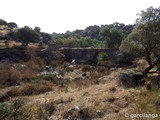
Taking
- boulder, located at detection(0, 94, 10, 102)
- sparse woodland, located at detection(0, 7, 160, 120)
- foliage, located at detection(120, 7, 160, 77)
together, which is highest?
foliage, located at detection(120, 7, 160, 77)

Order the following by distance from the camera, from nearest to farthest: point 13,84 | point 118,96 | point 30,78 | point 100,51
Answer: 1. point 118,96
2. point 13,84
3. point 30,78
4. point 100,51

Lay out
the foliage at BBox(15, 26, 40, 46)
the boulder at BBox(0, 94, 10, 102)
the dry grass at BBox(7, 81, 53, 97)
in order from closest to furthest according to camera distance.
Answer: the boulder at BBox(0, 94, 10, 102) < the dry grass at BBox(7, 81, 53, 97) < the foliage at BBox(15, 26, 40, 46)

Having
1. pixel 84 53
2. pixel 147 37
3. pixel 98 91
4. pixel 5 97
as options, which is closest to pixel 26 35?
pixel 84 53

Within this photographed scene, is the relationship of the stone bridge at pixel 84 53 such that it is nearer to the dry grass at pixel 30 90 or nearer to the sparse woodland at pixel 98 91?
the sparse woodland at pixel 98 91

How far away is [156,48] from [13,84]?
14369mm

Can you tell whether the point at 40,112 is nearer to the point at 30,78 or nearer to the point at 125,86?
the point at 125,86

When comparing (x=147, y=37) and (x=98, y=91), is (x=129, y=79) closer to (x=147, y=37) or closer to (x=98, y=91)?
(x=98, y=91)

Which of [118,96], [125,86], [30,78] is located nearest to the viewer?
[118,96]

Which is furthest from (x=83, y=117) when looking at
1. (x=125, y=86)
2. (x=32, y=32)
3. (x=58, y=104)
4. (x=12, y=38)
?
(x=12, y=38)

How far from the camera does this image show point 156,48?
58.3 feet

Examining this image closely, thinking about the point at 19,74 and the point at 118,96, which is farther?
the point at 19,74

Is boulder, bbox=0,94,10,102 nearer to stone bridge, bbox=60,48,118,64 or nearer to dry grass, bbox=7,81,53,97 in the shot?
dry grass, bbox=7,81,53,97

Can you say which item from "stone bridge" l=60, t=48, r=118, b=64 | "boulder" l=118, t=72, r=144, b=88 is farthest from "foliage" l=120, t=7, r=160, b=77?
"stone bridge" l=60, t=48, r=118, b=64

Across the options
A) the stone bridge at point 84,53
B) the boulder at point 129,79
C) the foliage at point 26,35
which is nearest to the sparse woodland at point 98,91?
the boulder at point 129,79
